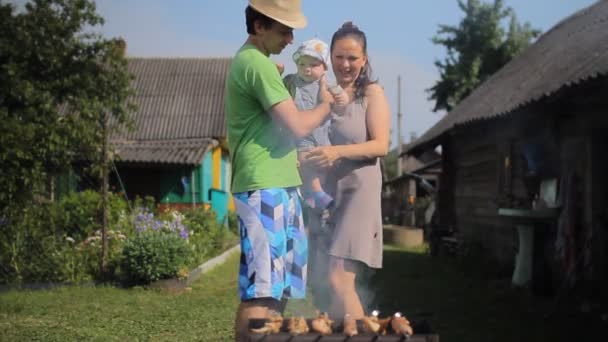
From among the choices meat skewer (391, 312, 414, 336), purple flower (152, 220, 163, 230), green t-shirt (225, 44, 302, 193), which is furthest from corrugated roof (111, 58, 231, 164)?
meat skewer (391, 312, 414, 336)

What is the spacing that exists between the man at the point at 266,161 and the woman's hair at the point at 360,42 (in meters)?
0.45

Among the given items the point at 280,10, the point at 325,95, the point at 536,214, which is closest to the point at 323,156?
the point at 325,95

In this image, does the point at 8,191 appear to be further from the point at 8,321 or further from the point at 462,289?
the point at 462,289

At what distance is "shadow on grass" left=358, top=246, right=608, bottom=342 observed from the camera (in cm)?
554

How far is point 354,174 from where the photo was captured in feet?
10.9

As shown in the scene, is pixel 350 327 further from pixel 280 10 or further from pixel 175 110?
pixel 175 110

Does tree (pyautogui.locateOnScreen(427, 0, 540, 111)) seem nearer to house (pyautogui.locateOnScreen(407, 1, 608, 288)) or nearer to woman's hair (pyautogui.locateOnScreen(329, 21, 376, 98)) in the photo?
house (pyautogui.locateOnScreen(407, 1, 608, 288))

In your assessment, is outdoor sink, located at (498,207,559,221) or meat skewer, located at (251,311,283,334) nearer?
meat skewer, located at (251,311,283,334)

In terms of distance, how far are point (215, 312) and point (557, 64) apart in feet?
17.2

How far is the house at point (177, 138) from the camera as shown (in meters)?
18.2

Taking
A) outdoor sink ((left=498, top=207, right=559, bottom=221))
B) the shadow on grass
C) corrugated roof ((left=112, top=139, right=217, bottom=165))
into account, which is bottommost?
the shadow on grass

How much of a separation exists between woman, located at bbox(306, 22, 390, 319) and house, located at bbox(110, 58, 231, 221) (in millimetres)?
13344

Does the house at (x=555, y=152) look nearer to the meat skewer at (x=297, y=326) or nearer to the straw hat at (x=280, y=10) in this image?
the straw hat at (x=280, y=10)

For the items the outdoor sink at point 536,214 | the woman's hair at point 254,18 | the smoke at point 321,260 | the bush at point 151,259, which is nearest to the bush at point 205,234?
the bush at point 151,259
